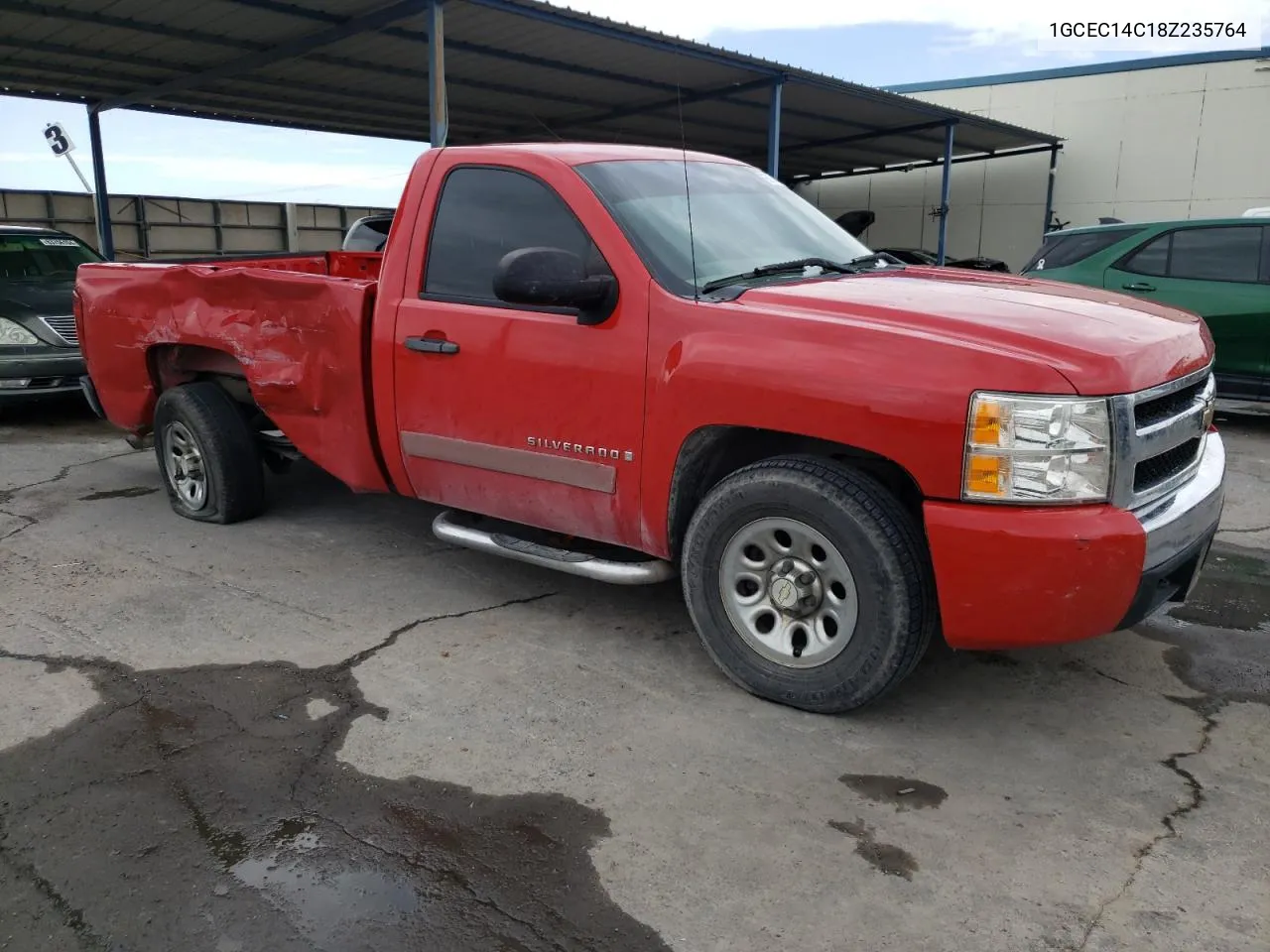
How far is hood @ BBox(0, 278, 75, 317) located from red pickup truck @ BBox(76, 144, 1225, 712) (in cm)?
468

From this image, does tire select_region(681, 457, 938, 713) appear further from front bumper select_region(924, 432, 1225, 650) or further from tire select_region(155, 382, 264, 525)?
tire select_region(155, 382, 264, 525)

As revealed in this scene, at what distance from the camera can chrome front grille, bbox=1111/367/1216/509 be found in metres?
2.73

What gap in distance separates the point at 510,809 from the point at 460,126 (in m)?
17.9

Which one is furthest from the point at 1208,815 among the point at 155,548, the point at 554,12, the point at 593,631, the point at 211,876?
the point at 554,12

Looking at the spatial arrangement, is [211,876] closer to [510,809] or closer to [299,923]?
[299,923]

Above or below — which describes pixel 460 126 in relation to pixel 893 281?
above

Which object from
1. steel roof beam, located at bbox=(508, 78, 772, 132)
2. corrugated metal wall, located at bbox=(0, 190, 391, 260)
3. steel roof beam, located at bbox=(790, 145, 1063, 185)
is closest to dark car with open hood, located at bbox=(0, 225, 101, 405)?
steel roof beam, located at bbox=(508, 78, 772, 132)

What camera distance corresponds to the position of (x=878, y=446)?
9.39 feet

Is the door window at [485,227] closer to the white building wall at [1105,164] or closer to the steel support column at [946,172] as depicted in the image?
the steel support column at [946,172]

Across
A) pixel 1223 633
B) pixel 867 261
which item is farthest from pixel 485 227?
pixel 1223 633

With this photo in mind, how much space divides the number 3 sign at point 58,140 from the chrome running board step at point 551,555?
54.9ft

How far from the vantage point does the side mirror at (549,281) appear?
10.6ft

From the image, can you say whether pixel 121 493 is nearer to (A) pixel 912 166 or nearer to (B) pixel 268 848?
(B) pixel 268 848

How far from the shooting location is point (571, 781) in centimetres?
283
